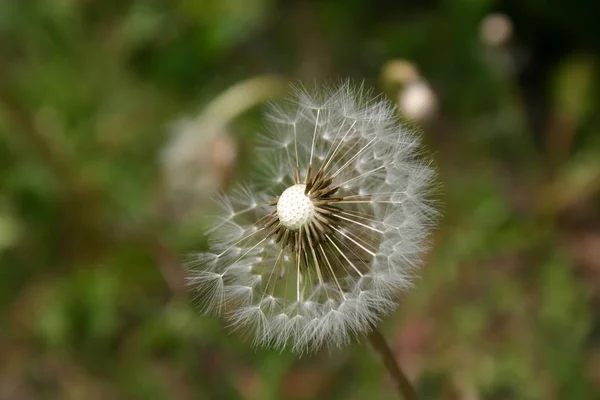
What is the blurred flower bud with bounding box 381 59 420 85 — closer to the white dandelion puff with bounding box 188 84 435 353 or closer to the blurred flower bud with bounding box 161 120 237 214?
the white dandelion puff with bounding box 188 84 435 353

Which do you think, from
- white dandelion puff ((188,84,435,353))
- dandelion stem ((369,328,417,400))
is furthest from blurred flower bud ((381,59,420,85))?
dandelion stem ((369,328,417,400))

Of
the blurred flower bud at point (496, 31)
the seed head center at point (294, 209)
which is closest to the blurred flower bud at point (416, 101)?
the blurred flower bud at point (496, 31)

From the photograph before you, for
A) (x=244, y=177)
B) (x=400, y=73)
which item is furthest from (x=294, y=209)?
(x=244, y=177)

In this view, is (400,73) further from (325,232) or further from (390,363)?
(390,363)

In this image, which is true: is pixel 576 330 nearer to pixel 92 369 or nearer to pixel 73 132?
pixel 92 369

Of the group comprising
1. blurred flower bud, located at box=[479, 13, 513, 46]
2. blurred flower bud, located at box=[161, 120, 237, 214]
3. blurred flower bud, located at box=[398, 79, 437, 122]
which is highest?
blurred flower bud, located at box=[161, 120, 237, 214]

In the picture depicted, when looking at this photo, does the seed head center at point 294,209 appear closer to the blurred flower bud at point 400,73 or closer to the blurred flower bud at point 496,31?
the blurred flower bud at point 400,73
